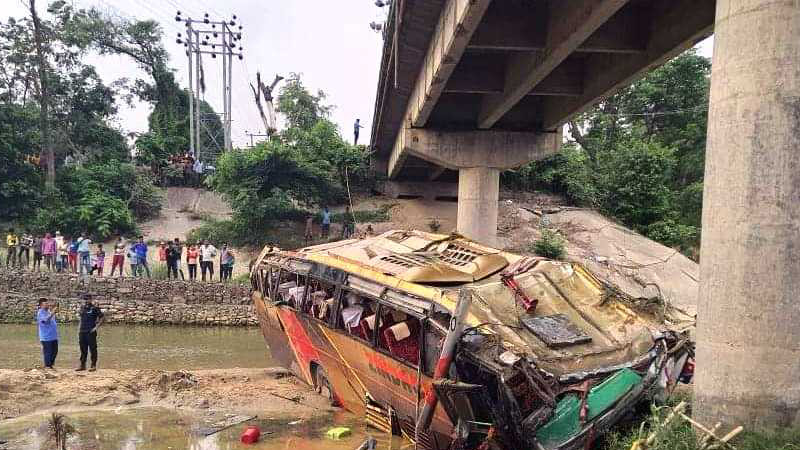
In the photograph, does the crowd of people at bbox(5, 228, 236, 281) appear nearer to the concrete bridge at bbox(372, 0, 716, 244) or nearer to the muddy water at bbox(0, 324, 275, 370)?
the muddy water at bbox(0, 324, 275, 370)

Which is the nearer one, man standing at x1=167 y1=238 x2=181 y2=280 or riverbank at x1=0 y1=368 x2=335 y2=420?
riverbank at x1=0 y1=368 x2=335 y2=420

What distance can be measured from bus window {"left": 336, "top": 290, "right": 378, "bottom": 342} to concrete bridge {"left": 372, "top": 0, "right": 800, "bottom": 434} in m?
4.08

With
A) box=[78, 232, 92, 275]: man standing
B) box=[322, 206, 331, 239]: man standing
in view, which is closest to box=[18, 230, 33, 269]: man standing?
box=[78, 232, 92, 275]: man standing

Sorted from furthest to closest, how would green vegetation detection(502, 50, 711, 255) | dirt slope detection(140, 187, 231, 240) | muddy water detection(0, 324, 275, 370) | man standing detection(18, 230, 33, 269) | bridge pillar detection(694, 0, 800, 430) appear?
green vegetation detection(502, 50, 711, 255) < dirt slope detection(140, 187, 231, 240) < man standing detection(18, 230, 33, 269) < muddy water detection(0, 324, 275, 370) < bridge pillar detection(694, 0, 800, 430)

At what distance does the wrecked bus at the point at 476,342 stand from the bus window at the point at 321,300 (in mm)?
25

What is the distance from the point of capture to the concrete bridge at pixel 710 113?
18.0ft

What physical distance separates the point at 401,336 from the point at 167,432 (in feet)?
12.8

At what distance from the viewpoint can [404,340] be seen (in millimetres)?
7645

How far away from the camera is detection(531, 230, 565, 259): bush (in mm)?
22703

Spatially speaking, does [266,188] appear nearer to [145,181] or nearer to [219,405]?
[145,181]

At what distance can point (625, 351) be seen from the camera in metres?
6.77

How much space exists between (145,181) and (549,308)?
25.8 metres

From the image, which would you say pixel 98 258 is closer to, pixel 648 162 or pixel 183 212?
pixel 183 212

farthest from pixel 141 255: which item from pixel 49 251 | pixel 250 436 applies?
pixel 250 436
